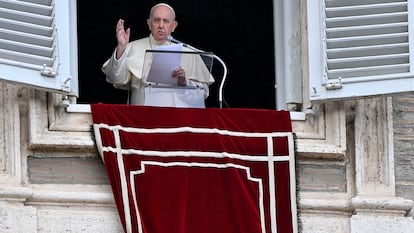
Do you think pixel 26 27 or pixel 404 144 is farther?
pixel 404 144

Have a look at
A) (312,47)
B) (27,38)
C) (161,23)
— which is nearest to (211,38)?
(161,23)

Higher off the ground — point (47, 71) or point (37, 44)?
point (37, 44)

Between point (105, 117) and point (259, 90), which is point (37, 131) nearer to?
point (105, 117)

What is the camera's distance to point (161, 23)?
49.0 feet

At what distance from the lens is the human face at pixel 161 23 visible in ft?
49.1

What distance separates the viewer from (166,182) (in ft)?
46.0

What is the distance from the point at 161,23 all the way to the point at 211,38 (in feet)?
4.01

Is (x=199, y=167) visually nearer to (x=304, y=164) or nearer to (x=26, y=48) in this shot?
(x=304, y=164)

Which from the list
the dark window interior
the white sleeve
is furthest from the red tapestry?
the dark window interior

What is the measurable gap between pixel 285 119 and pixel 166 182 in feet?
2.27

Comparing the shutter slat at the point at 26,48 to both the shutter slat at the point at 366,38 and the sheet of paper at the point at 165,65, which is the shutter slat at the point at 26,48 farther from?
the shutter slat at the point at 366,38

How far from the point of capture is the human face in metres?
15.0

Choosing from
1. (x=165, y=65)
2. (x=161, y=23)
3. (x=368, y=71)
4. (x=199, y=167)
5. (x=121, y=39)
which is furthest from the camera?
(x=161, y=23)

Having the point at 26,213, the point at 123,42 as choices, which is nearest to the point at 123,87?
the point at 123,42
